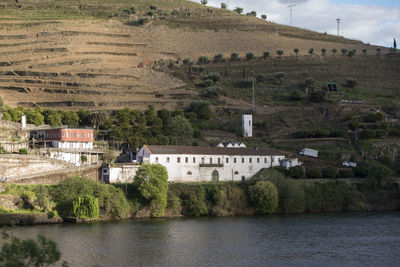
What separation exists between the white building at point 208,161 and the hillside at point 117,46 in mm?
24804

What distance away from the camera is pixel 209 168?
2398 inches

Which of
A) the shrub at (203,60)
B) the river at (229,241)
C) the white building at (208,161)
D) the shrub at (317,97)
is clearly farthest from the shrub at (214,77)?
the river at (229,241)

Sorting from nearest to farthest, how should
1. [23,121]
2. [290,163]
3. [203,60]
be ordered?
[290,163] < [23,121] < [203,60]

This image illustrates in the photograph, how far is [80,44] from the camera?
105 meters

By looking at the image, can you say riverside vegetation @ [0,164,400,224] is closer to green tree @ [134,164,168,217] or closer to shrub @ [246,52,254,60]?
green tree @ [134,164,168,217]

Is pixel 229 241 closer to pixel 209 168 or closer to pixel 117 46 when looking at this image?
pixel 209 168

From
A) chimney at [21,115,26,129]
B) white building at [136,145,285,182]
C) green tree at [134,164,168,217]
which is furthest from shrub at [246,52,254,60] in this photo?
green tree at [134,164,168,217]

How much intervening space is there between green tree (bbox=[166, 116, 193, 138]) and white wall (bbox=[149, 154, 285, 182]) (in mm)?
10582

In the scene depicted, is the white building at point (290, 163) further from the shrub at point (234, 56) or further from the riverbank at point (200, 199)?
the shrub at point (234, 56)

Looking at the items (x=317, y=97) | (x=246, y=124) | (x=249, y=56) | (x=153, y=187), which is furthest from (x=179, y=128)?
(x=249, y=56)

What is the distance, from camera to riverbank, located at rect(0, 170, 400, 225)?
45875 mm

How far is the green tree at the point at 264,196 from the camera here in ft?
172

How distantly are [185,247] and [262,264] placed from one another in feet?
20.0

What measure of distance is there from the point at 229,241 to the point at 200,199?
12.2 meters
